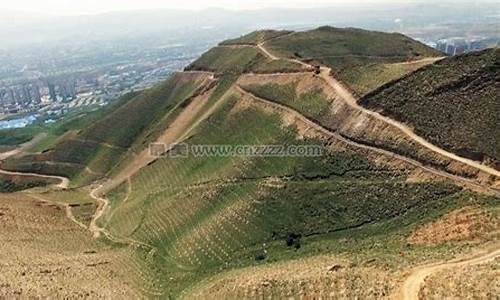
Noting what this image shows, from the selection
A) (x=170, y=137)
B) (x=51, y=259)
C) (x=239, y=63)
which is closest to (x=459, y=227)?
(x=51, y=259)

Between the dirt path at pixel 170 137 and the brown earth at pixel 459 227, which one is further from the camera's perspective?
the dirt path at pixel 170 137

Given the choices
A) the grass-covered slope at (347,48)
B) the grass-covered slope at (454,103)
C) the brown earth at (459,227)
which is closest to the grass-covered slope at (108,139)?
the grass-covered slope at (347,48)

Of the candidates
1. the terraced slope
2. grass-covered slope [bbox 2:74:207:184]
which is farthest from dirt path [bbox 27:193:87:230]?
grass-covered slope [bbox 2:74:207:184]

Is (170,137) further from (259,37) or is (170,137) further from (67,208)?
(259,37)

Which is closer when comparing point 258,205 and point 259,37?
point 258,205

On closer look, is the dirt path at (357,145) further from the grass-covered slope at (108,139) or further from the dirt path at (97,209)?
the dirt path at (97,209)
